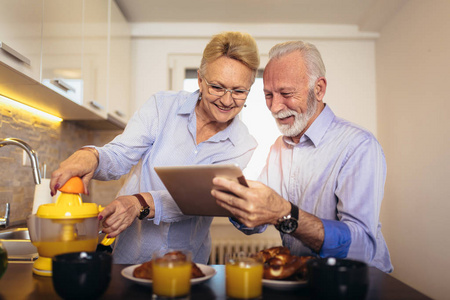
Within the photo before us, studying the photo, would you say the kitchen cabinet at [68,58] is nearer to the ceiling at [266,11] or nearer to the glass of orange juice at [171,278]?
the ceiling at [266,11]

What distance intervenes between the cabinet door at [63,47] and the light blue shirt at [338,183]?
1.18 m

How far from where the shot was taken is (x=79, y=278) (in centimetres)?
78

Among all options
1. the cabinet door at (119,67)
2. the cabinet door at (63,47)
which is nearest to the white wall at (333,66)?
the cabinet door at (119,67)

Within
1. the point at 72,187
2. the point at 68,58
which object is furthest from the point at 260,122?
the point at 72,187

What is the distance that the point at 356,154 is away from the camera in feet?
4.41

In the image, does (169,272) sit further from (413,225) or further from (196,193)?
(413,225)

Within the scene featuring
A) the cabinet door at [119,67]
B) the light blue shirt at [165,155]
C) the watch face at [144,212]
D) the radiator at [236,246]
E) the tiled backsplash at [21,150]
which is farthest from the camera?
the radiator at [236,246]

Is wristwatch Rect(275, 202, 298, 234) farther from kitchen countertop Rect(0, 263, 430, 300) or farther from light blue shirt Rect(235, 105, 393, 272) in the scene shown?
kitchen countertop Rect(0, 263, 430, 300)

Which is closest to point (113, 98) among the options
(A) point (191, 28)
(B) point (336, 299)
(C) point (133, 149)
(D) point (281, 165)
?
(A) point (191, 28)

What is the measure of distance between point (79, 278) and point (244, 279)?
0.33 metres

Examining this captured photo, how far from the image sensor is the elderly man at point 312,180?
1115 mm

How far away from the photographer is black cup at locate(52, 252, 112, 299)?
77 centimetres

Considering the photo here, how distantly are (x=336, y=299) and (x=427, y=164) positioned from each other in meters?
2.26

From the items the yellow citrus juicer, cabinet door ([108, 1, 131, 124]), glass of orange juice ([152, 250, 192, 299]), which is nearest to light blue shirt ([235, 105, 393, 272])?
Result: glass of orange juice ([152, 250, 192, 299])
